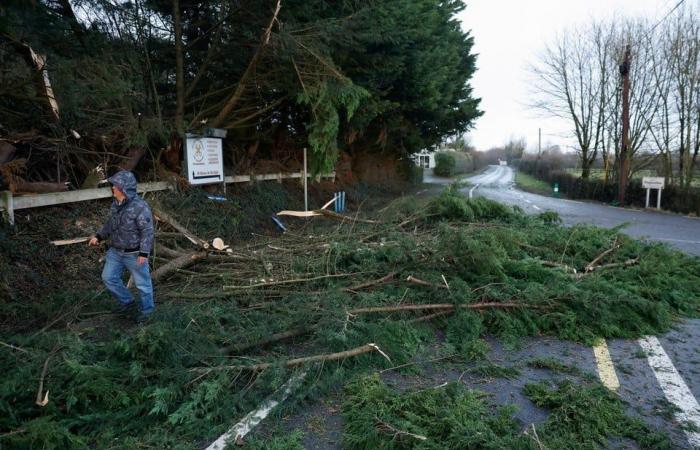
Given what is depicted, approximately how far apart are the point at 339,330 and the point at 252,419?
1374 millimetres

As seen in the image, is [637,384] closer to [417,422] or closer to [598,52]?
[417,422]

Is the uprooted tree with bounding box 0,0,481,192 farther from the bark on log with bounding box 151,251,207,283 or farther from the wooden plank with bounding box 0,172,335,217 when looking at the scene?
the bark on log with bounding box 151,251,207,283

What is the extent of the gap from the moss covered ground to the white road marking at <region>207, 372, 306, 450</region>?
8 centimetres

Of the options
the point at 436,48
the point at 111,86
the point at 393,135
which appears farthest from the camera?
the point at 393,135

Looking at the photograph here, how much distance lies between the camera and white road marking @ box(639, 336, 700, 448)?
11.3 feet

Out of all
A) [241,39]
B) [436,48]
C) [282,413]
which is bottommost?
[282,413]

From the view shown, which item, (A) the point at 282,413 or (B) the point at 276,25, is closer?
(A) the point at 282,413

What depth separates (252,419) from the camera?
3.45m

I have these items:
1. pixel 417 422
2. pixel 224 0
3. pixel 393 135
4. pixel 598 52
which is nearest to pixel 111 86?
pixel 224 0

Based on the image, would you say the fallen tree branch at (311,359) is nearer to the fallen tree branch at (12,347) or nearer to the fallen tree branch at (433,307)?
the fallen tree branch at (433,307)

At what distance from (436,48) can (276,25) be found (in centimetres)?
920

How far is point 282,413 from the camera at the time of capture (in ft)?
11.7

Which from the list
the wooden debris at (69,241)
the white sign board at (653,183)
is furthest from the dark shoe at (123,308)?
the white sign board at (653,183)

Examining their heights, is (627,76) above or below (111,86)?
above
